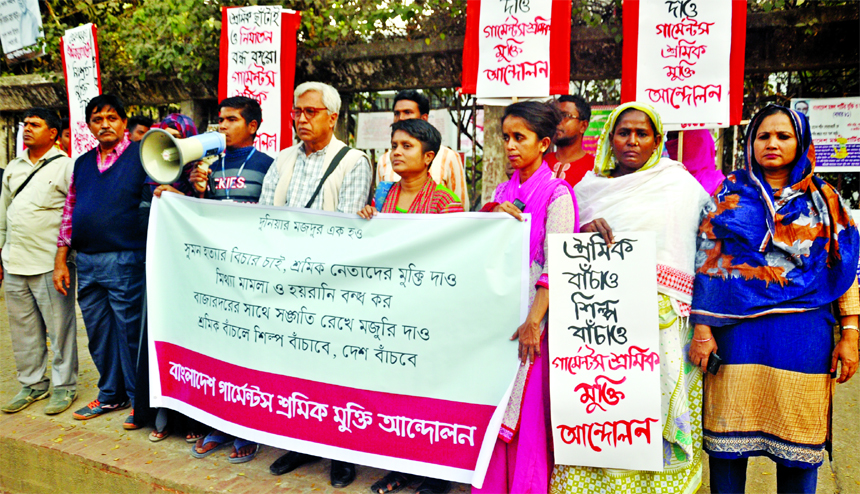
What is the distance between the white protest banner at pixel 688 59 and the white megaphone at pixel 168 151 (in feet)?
8.48

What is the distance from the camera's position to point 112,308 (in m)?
3.58

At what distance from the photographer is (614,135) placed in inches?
97.7

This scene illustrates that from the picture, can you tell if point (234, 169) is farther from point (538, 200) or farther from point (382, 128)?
point (382, 128)

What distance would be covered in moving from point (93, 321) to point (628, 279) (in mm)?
3025

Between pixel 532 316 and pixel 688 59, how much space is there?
237 cm

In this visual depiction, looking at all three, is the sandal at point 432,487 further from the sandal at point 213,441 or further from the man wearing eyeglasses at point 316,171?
the sandal at point 213,441

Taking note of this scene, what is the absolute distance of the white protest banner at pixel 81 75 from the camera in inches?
242

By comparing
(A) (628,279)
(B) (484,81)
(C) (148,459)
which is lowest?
(C) (148,459)

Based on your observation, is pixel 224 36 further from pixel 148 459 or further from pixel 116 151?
pixel 148 459

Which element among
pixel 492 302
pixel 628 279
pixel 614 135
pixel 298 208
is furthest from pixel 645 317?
pixel 298 208

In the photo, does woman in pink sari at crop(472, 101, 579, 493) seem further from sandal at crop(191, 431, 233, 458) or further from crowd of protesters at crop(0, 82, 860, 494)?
sandal at crop(191, 431, 233, 458)

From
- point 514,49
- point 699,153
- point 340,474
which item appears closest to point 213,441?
point 340,474

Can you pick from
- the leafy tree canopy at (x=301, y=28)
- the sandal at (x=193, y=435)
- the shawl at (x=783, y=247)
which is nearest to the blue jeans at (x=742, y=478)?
the shawl at (x=783, y=247)

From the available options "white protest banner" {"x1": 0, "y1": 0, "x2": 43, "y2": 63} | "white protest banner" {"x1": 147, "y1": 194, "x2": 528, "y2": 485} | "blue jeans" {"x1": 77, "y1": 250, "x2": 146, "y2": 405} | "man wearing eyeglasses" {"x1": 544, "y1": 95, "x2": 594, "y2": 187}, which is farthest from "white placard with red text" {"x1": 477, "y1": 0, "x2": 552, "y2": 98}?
"white protest banner" {"x1": 0, "y1": 0, "x2": 43, "y2": 63}
